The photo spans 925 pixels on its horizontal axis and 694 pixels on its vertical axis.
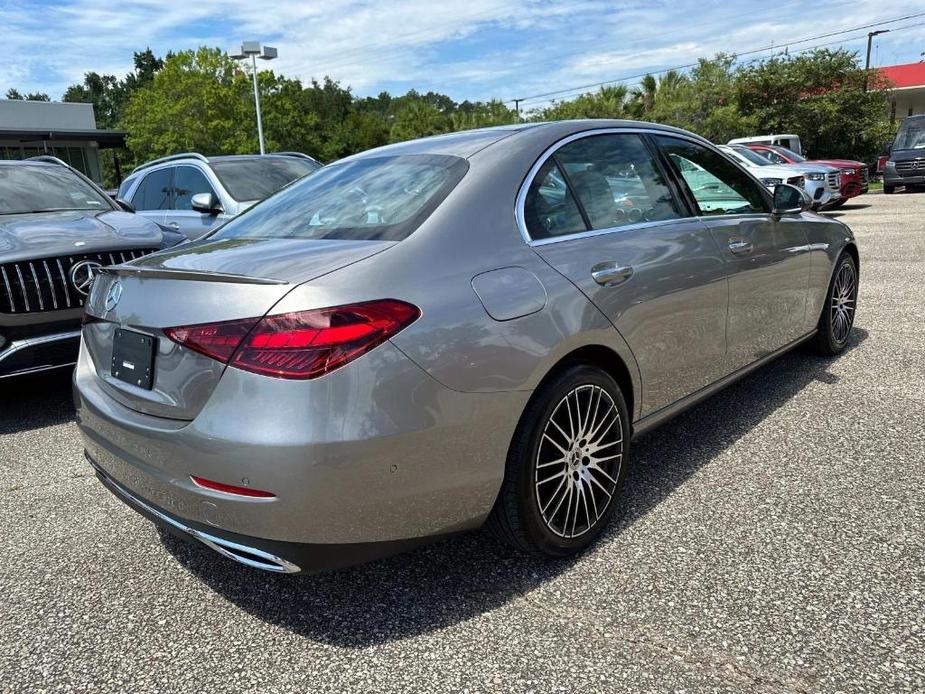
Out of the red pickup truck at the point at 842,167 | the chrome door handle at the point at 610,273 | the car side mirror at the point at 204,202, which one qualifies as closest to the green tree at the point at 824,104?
the red pickup truck at the point at 842,167

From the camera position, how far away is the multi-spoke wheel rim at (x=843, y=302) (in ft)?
16.7

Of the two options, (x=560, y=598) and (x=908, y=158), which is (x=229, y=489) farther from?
(x=908, y=158)

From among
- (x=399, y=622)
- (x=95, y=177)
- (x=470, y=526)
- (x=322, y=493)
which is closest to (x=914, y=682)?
(x=470, y=526)

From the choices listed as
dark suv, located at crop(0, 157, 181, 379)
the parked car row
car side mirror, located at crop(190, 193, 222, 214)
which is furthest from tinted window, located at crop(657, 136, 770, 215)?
car side mirror, located at crop(190, 193, 222, 214)

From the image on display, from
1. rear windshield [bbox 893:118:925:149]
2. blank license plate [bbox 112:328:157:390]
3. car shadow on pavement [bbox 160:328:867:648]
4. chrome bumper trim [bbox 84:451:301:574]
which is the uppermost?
rear windshield [bbox 893:118:925:149]

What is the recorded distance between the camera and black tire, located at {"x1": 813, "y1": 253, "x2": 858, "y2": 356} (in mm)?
5011

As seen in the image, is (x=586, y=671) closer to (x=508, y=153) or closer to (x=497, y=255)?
(x=497, y=255)

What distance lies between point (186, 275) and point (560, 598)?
5.46 ft

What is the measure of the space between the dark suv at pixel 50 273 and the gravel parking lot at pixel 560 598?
1035 millimetres

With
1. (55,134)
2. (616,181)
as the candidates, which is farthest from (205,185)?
(55,134)

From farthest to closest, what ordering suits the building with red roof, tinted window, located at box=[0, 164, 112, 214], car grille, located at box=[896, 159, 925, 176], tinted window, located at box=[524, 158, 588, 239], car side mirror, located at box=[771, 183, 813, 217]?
the building with red roof < car grille, located at box=[896, 159, 925, 176] < tinted window, located at box=[0, 164, 112, 214] < car side mirror, located at box=[771, 183, 813, 217] < tinted window, located at box=[524, 158, 588, 239]

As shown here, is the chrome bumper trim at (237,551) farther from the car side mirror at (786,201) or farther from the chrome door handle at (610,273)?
the car side mirror at (786,201)

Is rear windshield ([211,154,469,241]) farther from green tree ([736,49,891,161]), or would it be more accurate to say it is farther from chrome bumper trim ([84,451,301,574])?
green tree ([736,49,891,161])

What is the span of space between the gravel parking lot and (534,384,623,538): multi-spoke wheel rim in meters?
0.18
